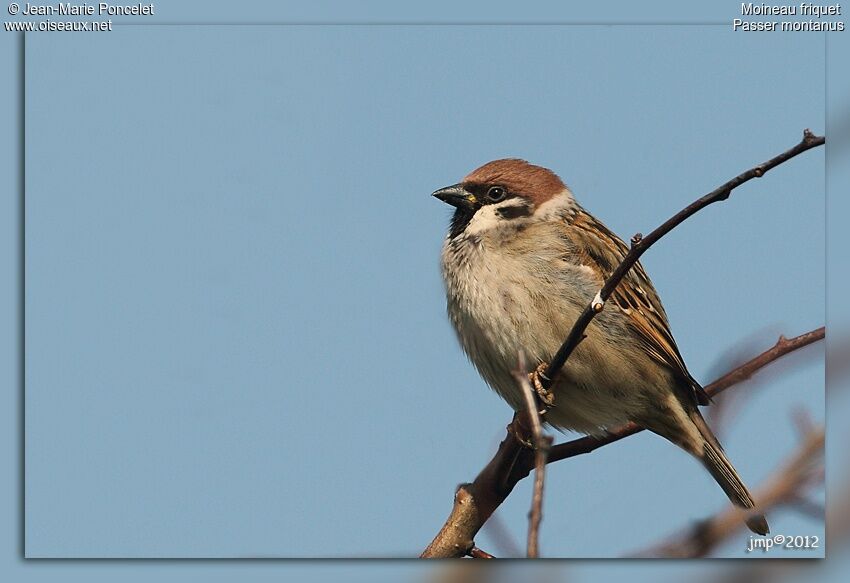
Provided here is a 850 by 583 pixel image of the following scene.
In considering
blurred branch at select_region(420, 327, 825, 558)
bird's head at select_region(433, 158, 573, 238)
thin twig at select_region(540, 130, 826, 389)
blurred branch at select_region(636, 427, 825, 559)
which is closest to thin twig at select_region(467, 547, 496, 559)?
blurred branch at select_region(420, 327, 825, 558)

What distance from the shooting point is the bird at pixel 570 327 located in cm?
395

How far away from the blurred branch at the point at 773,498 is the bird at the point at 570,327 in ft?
7.28

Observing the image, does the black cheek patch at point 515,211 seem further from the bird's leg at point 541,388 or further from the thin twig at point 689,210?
the thin twig at point 689,210

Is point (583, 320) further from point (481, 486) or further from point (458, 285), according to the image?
point (458, 285)

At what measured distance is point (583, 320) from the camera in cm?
254

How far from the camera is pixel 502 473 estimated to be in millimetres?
3176

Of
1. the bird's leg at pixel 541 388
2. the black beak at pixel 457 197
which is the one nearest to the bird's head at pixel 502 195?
the black beak at pixel 457 197

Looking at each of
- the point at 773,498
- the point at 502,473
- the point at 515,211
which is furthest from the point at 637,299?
the point at 773,498

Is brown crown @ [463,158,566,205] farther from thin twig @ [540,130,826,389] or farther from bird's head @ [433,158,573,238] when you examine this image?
thin twig @ [540,130,826,389]

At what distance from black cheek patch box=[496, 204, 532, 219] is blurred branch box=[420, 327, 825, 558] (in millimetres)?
1177

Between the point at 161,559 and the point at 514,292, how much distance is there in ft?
5.11

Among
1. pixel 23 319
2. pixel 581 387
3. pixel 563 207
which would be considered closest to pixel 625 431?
pixel 581 387

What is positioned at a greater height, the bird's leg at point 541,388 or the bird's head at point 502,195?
the bird's head at point 502,195

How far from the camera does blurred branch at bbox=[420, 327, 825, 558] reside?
2.60 meters
